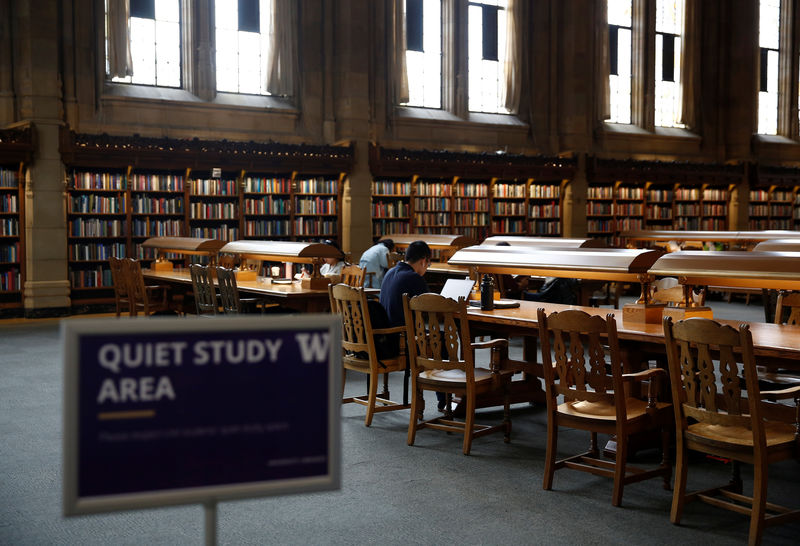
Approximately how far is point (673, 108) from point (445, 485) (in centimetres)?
1622

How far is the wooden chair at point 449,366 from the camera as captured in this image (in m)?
4.62

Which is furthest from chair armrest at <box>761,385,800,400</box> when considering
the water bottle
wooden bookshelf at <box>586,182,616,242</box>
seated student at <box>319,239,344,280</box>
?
wooden bookshelf at <box>586,182,616,242</box>

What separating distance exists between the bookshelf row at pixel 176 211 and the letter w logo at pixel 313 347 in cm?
1080

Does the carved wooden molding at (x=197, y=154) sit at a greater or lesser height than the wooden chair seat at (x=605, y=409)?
greater

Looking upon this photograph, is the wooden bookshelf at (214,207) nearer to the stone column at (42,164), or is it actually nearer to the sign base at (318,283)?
the stone column at (42,164)

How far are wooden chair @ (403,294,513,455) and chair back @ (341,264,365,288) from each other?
283 cm

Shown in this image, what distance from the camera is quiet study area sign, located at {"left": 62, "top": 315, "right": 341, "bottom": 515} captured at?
1387 millimetres

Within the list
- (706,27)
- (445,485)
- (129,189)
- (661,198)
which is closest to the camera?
(445,485)

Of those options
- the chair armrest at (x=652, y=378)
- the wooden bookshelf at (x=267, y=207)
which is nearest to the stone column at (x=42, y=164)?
the wooden bookshelf at (x=267, y=207)

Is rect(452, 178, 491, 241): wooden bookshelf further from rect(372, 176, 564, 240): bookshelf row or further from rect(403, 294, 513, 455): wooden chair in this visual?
rect(403, 294, 513, 455): wooden chair

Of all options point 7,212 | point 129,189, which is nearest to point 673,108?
point 129,189

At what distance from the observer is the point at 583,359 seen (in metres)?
3.83

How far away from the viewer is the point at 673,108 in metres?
18.5

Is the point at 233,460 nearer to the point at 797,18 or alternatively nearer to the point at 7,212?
the point at 7,212
